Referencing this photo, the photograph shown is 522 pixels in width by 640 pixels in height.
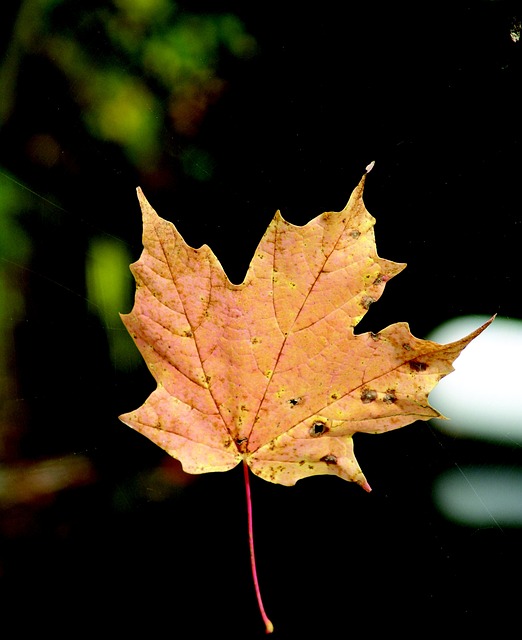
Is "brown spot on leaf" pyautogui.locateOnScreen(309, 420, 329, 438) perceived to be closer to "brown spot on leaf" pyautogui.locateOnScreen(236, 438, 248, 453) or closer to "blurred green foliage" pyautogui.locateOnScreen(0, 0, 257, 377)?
"brown spot on leaf" pyautogui.locateOnScreen(236, 438, 248, 453)

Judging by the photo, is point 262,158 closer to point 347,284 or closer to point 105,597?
point 347,284

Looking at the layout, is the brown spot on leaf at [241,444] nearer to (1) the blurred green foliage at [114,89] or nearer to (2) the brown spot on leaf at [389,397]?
(2) the brown spot on leaf at [389,397]

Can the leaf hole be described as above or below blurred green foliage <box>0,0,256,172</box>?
below

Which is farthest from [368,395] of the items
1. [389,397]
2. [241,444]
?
[241,444]

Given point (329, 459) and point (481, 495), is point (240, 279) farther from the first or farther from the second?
point (481, 495)

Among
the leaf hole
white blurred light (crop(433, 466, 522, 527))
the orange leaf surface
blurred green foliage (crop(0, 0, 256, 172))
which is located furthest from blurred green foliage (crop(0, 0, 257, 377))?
white blurred light (crop(433, 466, 522, 527))

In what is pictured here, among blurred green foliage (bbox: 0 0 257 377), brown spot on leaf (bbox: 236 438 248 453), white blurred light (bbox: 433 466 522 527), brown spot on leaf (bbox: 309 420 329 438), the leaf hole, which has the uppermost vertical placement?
blurred green foliage (bbox: 0 0 257 377)
